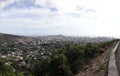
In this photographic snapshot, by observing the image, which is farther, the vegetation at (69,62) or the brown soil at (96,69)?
the vegetation at (69,62)

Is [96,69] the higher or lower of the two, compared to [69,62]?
higher

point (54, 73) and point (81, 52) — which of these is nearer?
point (54, 73)

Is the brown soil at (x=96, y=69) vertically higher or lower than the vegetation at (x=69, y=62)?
higher

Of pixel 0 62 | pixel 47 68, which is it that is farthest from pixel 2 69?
pixel 47 68

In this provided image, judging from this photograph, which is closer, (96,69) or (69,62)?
(96,69)

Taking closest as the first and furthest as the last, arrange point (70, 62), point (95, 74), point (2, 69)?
point (95, 74)
point (70, 62)
point (2, 69)

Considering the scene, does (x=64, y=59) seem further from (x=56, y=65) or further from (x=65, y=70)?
(x=65, y=70)

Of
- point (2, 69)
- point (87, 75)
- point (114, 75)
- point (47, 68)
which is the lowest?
point (2, 69)

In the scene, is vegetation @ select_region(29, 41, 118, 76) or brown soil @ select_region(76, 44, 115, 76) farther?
vegetation @ select_region(29, 41, 118, 76)

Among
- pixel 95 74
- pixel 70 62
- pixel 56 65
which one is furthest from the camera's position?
pixel 70 62

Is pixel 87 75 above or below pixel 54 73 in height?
above

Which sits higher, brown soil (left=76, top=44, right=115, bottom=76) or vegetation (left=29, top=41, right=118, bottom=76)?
brown soil (left=76, top=44, right=115, bottom=76)
